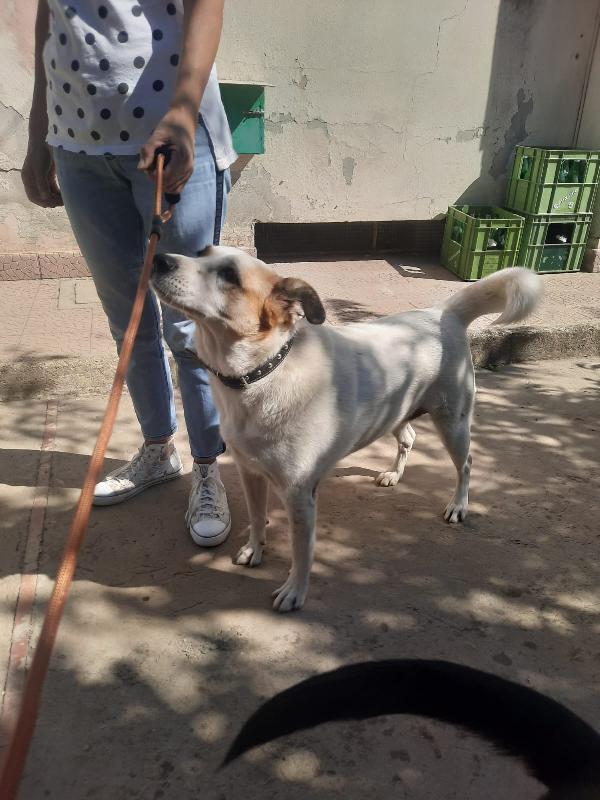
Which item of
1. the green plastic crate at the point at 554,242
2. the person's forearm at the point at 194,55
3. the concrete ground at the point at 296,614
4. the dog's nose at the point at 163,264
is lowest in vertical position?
the concrete ground at the point at 296,614

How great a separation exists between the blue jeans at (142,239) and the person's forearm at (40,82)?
0.27 m

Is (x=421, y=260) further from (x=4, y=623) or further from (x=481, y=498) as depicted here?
(x=4, y=623)

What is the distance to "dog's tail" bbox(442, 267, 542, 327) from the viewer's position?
2.36 metres

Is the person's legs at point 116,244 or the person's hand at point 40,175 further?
the person's hand at point 40,175

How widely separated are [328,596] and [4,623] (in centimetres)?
117

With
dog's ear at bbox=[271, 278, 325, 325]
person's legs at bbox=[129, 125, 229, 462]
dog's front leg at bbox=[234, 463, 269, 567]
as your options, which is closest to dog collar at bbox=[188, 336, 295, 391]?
dog's ear at bbox=[271, 278, 325, 325]

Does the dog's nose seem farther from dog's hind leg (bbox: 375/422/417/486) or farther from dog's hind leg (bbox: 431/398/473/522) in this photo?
dog's hind leg (bbox: 375/422/417/486)

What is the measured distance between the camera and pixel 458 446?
102 inches

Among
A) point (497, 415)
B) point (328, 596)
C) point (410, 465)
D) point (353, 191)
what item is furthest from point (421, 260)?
point (328, 596)

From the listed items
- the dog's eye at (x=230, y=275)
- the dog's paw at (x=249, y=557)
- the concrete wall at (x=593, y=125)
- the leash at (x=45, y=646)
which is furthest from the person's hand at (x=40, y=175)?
the concrete wall at (x=593, y=125)

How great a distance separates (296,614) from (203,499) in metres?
0.68

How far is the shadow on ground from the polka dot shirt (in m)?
1.59

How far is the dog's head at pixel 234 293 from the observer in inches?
70.3

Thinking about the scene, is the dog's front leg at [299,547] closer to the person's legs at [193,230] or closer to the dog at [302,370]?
the dog at [302,370]
